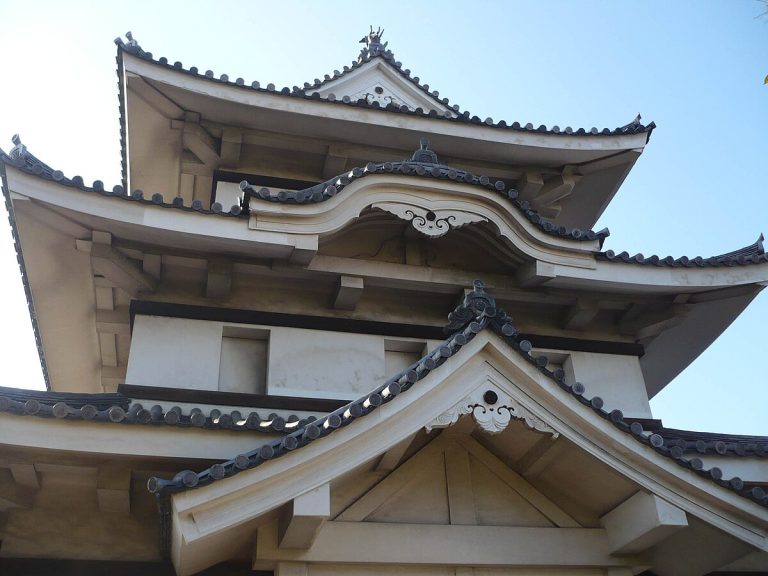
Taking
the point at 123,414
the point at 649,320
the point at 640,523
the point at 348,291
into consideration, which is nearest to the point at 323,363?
the point at 348,291

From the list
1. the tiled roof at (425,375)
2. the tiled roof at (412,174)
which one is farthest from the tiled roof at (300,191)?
the tiled roof at (425,375)

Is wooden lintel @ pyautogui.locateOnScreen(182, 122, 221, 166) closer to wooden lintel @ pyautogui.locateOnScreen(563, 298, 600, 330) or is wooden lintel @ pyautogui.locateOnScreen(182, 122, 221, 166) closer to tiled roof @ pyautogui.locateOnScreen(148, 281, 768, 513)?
wooden lintel @ pyautogui.locateOnScreen(563, 298, 600, 330)

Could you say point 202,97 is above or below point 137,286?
above

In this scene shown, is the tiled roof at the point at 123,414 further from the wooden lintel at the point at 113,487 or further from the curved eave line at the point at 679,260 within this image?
the curved eave line at the point at 679,260

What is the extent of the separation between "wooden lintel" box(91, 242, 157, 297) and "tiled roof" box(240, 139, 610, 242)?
4.42ft

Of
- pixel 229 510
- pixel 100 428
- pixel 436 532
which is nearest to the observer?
pixel 229 510

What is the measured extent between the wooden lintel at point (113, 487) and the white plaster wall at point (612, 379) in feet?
16.6

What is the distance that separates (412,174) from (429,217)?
52 cm

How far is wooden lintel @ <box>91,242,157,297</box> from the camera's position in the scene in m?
8.20

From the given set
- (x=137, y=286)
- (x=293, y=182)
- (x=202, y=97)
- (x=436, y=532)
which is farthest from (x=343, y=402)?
(x=202, y=97)

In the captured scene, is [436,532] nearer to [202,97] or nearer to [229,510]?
[229,510]

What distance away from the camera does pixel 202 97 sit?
10086 millimetres

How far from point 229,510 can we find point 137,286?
12.0 ft

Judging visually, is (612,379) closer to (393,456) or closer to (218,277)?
(393,456)
